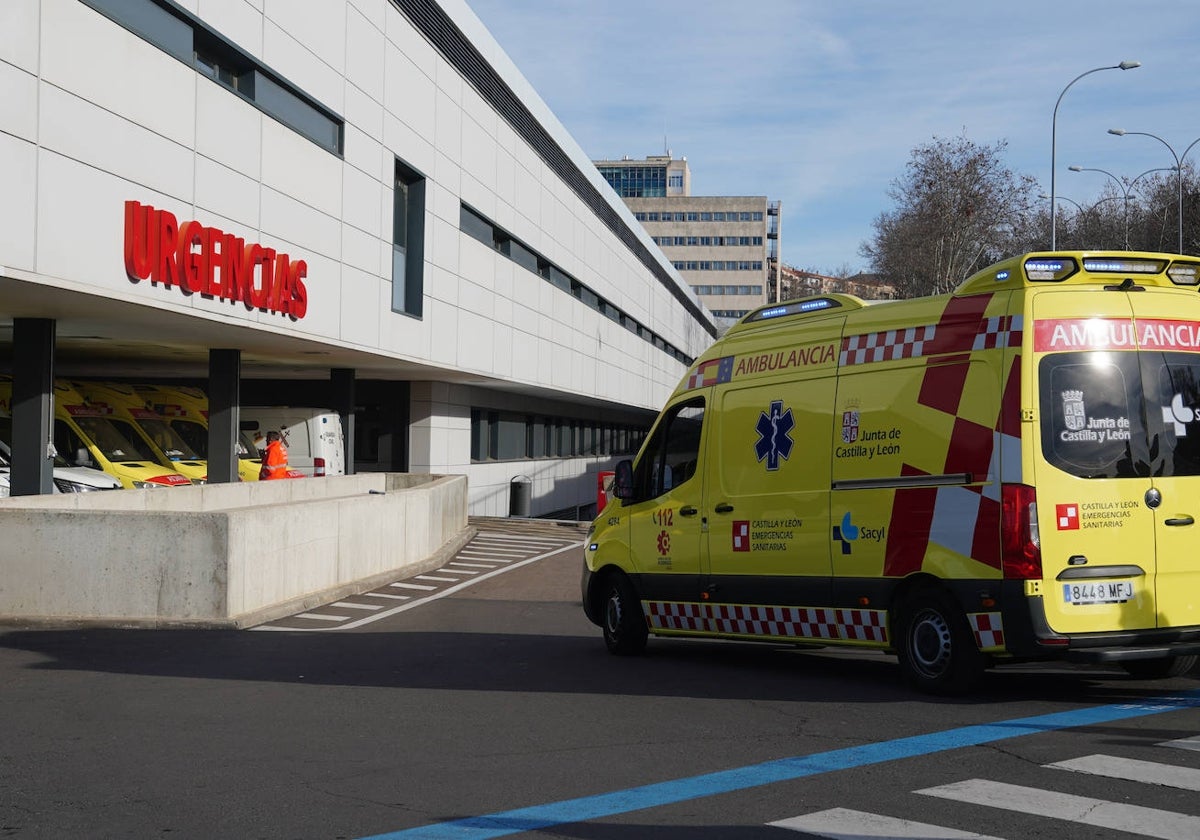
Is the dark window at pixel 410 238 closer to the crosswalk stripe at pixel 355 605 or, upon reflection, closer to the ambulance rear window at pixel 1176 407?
the crosswalk stripe at pixel 355 605

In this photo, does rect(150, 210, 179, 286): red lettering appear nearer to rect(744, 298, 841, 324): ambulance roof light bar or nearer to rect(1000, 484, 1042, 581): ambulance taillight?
rect(744, 298, 841, 324): ambulance roof light bar

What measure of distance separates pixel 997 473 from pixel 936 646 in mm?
1258

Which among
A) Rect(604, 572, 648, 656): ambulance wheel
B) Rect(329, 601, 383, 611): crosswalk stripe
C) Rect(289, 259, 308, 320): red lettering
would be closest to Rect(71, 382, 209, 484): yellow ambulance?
Rect(289, 259, 308, 320): red lettering

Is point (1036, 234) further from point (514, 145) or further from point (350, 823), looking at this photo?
point (350, 823)

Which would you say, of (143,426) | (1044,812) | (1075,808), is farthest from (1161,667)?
(143,426)

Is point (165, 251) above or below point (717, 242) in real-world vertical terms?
below

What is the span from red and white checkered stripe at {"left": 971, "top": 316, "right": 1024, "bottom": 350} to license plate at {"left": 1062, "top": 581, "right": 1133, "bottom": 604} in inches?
58.2

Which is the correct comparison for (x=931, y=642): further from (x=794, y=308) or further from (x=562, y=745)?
(x=794, y=308)

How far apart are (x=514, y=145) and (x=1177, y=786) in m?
31.8

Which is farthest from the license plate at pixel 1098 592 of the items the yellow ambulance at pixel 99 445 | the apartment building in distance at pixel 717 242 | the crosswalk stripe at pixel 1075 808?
the apartment building in distance at pixel 717 242

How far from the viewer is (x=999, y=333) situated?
26.9ft

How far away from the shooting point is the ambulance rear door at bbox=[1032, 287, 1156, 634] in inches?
313

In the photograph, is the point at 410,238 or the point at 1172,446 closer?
the point at 1172,446

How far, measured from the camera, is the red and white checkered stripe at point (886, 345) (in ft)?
A: 28.9
